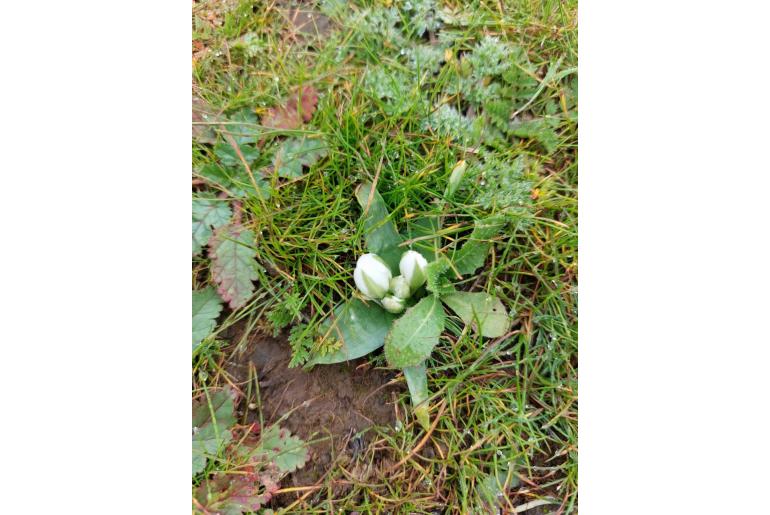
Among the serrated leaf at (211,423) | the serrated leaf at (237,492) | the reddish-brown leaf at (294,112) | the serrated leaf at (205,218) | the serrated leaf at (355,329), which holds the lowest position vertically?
the serrated leaf at (237,492)

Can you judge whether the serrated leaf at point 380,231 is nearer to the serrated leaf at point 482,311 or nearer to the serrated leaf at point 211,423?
the serrated leaf at point 482,311

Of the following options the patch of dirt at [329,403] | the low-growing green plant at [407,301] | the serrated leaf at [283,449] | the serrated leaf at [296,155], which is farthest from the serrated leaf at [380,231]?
the serrated leaf at [283,449]

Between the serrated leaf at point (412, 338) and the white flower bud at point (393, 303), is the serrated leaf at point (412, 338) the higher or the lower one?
the lower one

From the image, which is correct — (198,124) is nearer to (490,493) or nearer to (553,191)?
(553,191)

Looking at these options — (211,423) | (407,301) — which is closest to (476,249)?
(407,301)

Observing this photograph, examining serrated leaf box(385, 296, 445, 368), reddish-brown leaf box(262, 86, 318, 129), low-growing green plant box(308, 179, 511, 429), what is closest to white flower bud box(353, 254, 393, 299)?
low-growing green plant box(308, 179, 511, 429)

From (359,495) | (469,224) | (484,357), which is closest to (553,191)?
(469,224)

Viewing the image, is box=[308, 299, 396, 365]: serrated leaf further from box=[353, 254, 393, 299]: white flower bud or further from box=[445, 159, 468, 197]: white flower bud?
box=[445, 159, 468, 197]: white flower bud
